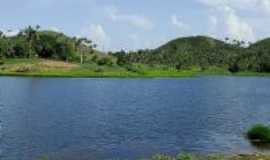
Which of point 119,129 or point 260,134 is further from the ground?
point 260,134

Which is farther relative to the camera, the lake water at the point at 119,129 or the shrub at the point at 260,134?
the shrub at the point at 260,134

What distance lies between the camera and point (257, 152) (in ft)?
159

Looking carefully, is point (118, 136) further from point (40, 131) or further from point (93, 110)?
point (93, 110)

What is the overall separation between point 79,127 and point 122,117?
13953mm

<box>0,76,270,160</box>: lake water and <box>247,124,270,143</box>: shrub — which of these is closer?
<box>0,76,270,160</box>: lake water

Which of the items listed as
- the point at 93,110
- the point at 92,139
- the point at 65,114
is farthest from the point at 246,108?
the point at 92,139

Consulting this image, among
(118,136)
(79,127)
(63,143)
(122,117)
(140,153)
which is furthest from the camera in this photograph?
(122,117)

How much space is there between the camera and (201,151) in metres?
49.9

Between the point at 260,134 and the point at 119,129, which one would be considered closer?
the point at 260,134

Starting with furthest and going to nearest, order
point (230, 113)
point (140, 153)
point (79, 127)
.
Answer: point (230, 113), point (79, 127), point (140, 153)

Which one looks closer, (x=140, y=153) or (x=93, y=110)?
(x=140, y=153)

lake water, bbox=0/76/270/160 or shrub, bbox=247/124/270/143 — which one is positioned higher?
shrub, bbox=247/124/270/143

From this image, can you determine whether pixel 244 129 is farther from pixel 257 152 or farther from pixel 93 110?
pixel 93 110

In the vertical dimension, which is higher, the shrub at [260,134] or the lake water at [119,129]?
the shrub at [260,134]
